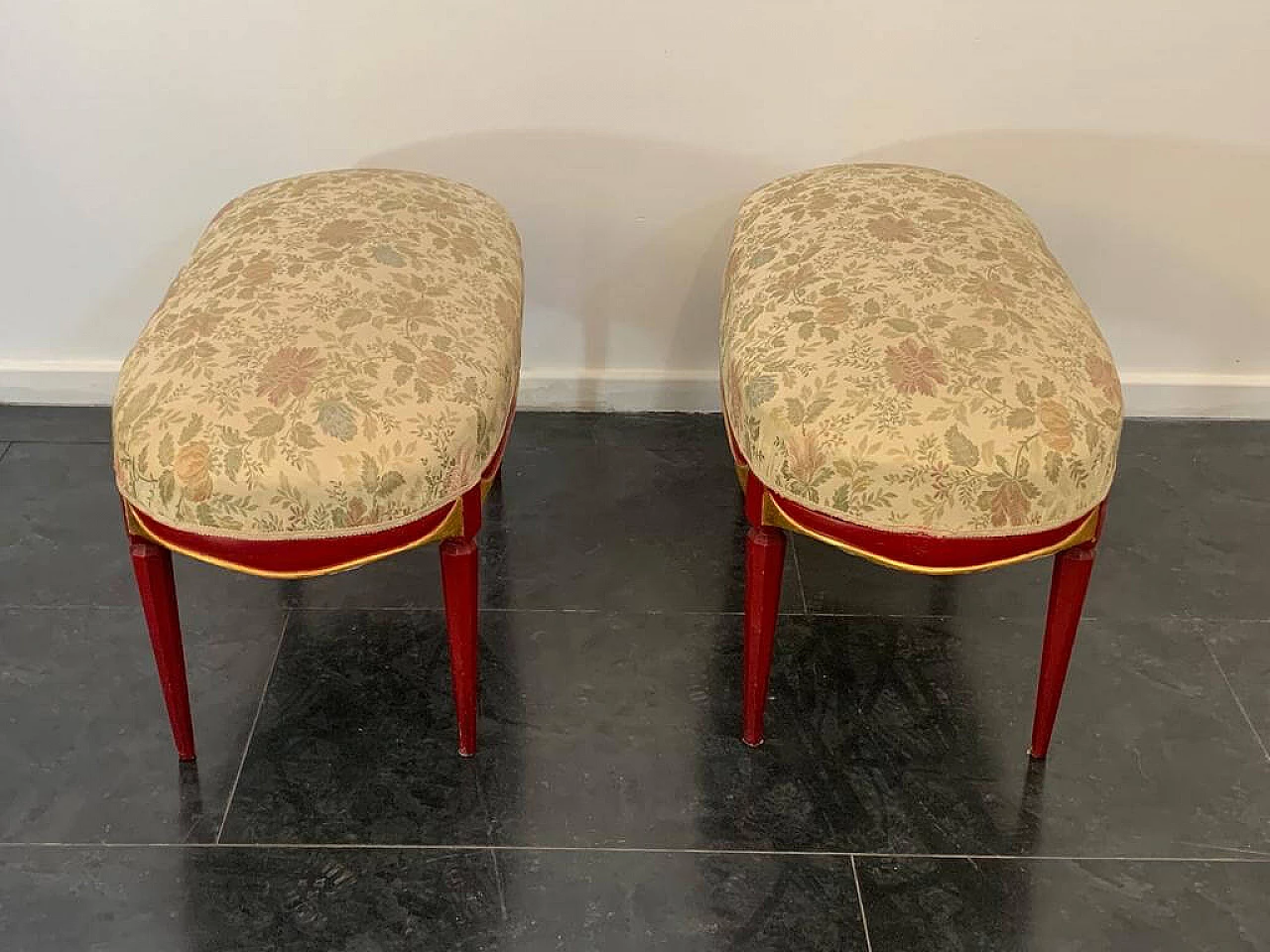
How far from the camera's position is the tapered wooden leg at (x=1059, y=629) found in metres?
1.40

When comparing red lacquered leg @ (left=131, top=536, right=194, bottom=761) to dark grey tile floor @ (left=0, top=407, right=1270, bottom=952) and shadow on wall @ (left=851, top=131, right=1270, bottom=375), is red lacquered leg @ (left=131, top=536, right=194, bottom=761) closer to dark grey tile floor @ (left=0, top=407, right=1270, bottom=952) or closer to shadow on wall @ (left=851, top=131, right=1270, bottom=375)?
dark grey tile floor @ (left=0, top=407, right=1270, bottom=952)

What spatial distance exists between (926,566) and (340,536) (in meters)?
0.57

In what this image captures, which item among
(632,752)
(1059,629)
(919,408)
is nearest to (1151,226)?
(1059,629)

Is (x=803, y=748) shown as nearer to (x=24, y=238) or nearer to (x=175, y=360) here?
(x=175, y=360)

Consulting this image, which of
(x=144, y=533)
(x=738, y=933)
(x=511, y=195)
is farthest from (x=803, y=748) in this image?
(x=511, y=195)

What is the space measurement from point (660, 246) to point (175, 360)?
0.88m

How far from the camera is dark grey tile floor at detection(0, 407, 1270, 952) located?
4.54 feet

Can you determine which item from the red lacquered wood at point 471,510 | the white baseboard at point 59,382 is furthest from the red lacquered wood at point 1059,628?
the white baseboard at point 59,382

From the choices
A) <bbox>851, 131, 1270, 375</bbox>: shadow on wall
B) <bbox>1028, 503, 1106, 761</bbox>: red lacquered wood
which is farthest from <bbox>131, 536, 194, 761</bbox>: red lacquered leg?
<bbox>851, 131, 1270, 375</bbox>: shadow on wall

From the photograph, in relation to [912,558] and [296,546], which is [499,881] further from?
[912,558]

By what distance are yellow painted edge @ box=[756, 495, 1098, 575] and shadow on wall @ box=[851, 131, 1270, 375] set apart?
0.78 meters

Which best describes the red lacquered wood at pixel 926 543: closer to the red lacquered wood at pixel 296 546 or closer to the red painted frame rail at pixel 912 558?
the red painted frame rail at pixel 912 558

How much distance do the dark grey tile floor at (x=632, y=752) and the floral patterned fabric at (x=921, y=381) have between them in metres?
0.38

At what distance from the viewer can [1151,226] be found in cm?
203
